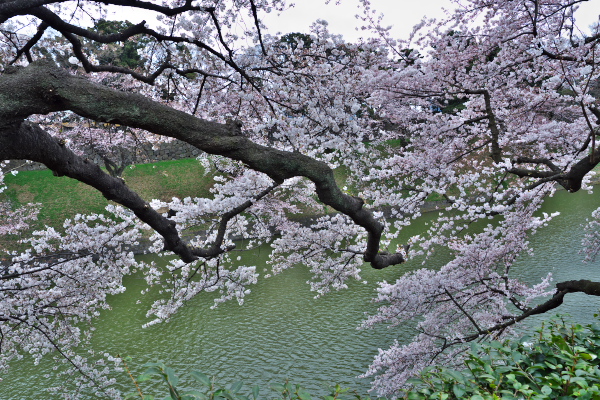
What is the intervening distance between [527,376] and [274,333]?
594 cm

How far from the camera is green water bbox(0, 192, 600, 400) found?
5.86m

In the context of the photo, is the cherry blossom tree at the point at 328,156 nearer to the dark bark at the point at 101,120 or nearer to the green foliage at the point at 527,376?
the dark bark at the point at 101,120

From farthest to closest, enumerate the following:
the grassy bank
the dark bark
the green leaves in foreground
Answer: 1. the grassy bank
2. the dark bark
3. the green leaves in foreground

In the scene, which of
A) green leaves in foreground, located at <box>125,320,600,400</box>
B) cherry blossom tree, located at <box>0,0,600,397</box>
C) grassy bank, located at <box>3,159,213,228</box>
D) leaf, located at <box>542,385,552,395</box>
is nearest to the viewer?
green leaves in foreground, located at <box>125,320,600,400</box>

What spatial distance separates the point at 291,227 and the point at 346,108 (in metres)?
2.03

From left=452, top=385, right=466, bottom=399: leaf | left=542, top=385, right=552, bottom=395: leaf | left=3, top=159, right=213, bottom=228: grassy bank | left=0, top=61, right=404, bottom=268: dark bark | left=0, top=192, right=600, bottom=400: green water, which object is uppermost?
left=3, top=159, right=213, bottom=228: grassy bank

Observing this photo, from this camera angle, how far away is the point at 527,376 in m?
1.52

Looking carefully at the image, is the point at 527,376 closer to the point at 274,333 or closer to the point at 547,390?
the point at 547,390

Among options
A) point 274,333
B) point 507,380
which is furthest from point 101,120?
point 274,333

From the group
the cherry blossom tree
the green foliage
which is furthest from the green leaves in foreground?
the cherry blossom tree

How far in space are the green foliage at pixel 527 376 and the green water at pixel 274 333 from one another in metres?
3.83

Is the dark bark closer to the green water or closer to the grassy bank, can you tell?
the green water

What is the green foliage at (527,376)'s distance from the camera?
4.65ft

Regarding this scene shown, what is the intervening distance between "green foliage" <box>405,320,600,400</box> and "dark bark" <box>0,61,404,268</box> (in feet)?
5.11
